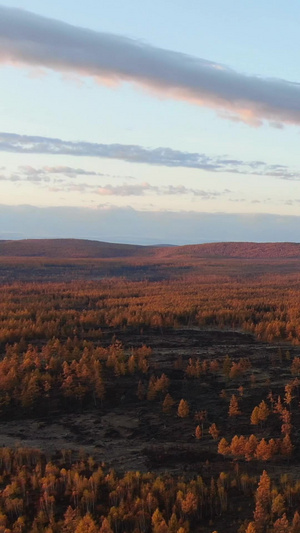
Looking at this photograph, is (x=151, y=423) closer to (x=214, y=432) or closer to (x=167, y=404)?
(x=167, y=404)

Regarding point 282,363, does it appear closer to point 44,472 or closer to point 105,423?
point 105,423

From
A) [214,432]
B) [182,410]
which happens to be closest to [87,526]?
[214,432]

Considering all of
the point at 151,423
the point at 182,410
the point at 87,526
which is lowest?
the point at 151,423

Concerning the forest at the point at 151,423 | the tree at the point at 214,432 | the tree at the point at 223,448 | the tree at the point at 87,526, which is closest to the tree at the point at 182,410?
the forest at the point at 151,423

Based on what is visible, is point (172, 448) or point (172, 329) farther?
point (172, 329)

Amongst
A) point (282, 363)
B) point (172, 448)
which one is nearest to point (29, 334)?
point (282, 363)

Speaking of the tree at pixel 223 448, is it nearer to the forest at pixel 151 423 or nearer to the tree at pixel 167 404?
the forest at pixel 151 423

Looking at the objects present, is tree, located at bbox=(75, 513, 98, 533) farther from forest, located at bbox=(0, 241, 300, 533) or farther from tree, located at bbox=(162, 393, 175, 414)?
tree, located at bbox=(162, 393, 175, 414)

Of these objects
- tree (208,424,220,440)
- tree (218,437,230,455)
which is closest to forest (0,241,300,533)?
tree (218,437,230,455)

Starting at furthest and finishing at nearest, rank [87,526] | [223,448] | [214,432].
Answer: [214,432], [223,448], [87,526]
